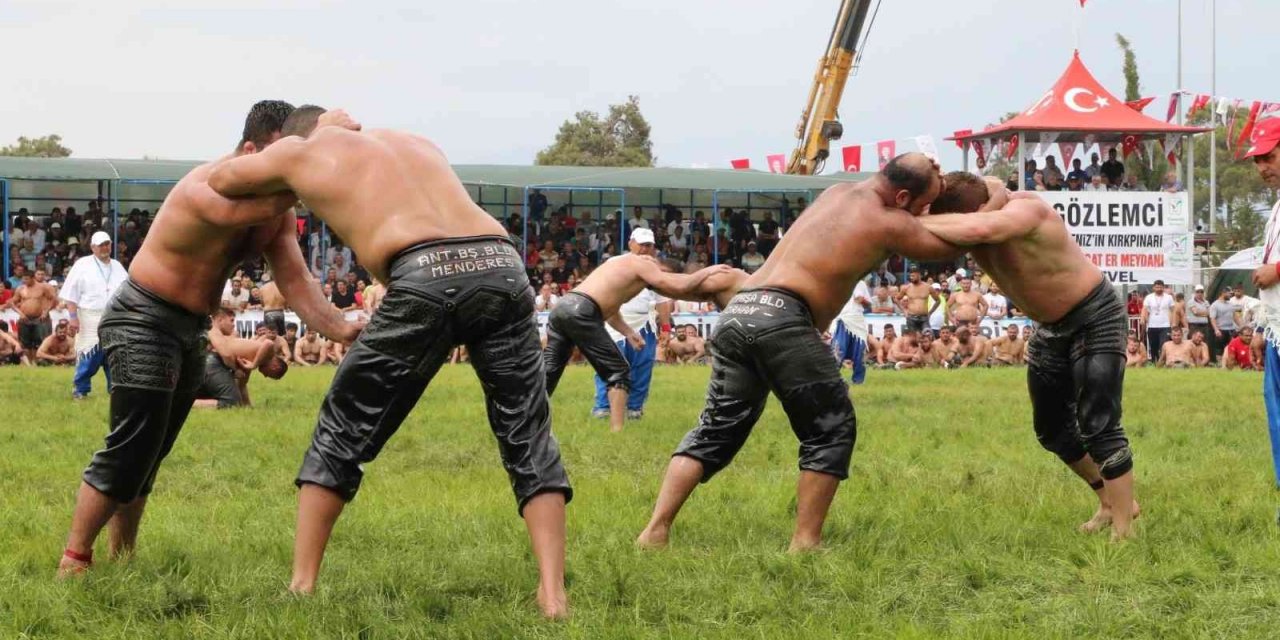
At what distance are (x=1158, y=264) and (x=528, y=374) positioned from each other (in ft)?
80.0

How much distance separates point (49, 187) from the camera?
98.3ft

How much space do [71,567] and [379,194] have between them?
1.74 metres

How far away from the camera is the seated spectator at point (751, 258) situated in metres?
27.3

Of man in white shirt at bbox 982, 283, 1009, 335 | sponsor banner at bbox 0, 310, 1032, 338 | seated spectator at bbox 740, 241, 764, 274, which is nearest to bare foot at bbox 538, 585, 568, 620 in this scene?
sponsor banner at bbox 0, 310, 1032, 338

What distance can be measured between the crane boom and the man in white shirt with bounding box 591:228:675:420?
20.6m

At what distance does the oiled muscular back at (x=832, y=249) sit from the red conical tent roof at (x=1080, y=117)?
23916 millimetres

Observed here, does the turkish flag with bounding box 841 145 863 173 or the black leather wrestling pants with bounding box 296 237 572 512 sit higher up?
the turkish flag with bounding box 841 145 863 173

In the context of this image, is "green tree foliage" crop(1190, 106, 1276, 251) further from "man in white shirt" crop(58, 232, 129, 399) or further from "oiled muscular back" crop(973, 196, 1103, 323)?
"oiled muscular back" crop(973, 196, 1103, 323)

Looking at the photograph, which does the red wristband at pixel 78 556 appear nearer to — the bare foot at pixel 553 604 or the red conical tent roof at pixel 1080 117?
the bare foot at pixel 553 604

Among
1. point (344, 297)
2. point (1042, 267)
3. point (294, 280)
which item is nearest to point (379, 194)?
point (294, 280)

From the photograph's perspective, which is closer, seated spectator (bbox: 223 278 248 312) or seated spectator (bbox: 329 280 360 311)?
seated spectator (bbox: 223 278 248 312)

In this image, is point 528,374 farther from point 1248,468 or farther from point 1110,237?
point 1110,237

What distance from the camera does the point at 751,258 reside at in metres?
27.9

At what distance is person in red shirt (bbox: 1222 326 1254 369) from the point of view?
22.7 metres
